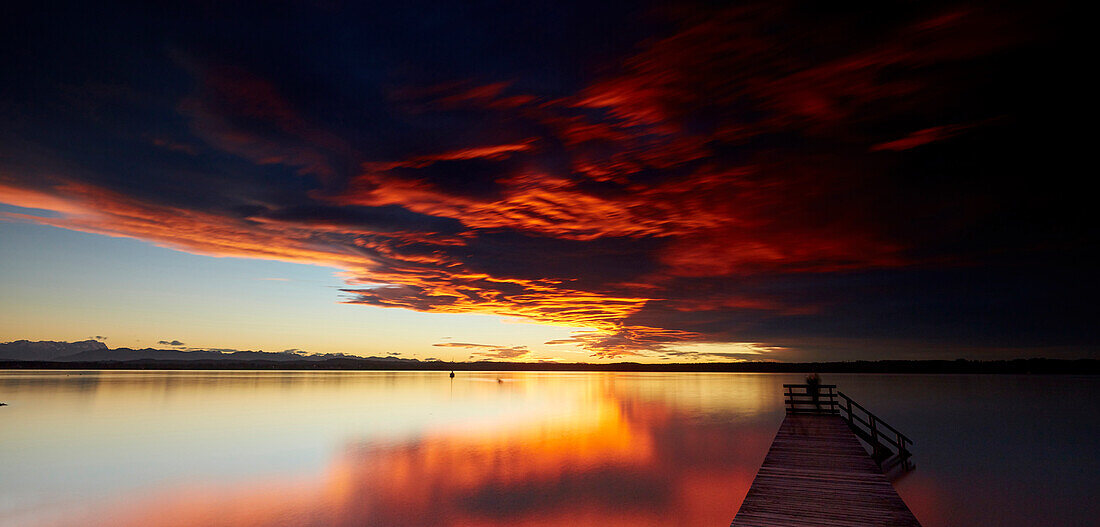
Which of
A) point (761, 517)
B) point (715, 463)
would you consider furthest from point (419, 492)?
point (715, 463)

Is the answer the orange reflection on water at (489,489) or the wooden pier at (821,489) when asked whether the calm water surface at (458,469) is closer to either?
the orange reflection on water at (489,489)

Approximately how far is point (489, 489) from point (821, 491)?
1512 centimetres

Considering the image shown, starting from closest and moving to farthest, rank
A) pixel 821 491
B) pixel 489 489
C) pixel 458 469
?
pixel 821 491 < pixel 489 489 < pixel 458 469

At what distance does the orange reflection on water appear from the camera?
20.5 m

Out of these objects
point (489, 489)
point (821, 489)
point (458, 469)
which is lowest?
point (458, 469)

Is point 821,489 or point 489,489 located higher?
point 821,489

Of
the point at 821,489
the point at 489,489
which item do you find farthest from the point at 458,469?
the point at 821,489

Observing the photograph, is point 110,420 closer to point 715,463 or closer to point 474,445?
point 474,445

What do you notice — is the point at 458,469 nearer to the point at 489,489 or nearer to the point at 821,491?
the point at 489,489

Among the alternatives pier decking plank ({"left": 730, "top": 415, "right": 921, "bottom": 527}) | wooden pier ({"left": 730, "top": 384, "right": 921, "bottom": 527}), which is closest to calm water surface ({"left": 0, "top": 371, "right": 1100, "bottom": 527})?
wooden pier ({"left": 730, "top": 384, "right": 921, "bottom": 527})

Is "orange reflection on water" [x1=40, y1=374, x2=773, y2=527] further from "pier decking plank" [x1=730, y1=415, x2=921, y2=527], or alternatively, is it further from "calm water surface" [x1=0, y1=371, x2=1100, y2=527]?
"pier decking plank" [x1=730, y1=415, x2=921, y2=527]

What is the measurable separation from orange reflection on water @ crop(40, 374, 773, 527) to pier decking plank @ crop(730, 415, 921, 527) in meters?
4.38

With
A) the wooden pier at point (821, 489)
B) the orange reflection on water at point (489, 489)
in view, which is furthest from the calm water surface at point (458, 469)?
the wooden pier at point (821, 489)

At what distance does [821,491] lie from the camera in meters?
14.9
